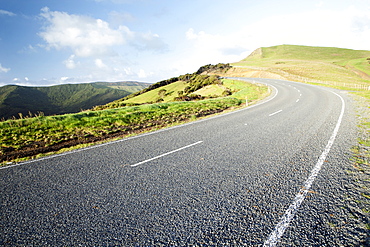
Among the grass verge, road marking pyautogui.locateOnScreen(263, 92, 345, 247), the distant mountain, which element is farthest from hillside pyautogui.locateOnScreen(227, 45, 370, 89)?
the distant mountain

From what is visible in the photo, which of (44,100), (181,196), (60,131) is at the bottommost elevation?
(181,196)

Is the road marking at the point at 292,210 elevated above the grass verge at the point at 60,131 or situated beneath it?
situated beneath

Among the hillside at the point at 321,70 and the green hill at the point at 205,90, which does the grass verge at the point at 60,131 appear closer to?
the green hill at the point at 205,90

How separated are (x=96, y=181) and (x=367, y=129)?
9.03m

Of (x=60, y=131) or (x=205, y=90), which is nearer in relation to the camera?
(x=60, y=131)

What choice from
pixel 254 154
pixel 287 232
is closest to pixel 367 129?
pixel 254 154

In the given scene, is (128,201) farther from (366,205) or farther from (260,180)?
(366,205)

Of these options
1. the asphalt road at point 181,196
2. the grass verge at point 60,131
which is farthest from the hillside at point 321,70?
the asphalt road at point 181,196

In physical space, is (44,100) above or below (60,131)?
above

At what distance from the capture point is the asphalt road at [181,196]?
8.14ft

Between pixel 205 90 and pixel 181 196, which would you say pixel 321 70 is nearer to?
pixel 205 90

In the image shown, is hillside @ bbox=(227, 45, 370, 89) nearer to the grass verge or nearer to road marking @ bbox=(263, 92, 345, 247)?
the grass verge

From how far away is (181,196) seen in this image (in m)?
3.30

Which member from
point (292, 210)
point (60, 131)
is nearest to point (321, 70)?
point (60, 131)
